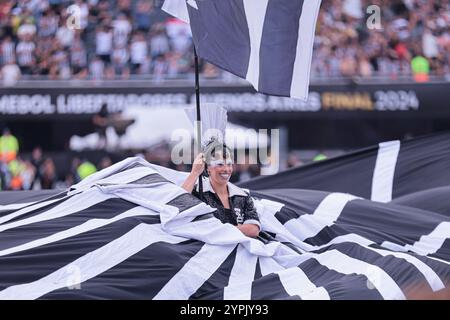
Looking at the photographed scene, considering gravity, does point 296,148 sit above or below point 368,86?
below

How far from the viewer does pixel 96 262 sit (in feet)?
14.9

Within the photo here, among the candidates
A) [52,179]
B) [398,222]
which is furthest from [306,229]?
[52,179]

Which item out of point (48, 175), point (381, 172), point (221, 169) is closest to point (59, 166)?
point (48, 175)

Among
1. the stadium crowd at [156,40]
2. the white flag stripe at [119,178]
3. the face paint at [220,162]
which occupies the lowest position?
the white flag stripe at [119,178]

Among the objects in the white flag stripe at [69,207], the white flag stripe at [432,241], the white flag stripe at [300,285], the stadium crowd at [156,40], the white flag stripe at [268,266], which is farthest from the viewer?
the stadium crowd at [156,40]

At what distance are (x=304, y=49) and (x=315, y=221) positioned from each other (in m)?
1.16

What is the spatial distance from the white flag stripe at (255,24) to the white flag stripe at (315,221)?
1.09 meters

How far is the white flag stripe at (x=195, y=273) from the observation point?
445 centimetres

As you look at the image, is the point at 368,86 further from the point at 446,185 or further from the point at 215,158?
the point at 215,158

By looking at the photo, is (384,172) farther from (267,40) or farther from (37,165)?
(37,165)

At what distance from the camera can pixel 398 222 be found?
585 cm

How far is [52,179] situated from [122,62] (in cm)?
239

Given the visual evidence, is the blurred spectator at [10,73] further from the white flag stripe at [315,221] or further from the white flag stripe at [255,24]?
the white flag stripe at [255,24]

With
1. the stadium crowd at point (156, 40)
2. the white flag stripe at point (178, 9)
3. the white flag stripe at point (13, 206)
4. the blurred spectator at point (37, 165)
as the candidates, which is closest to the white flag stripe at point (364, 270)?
the white flag stripe at point (178, 9)
